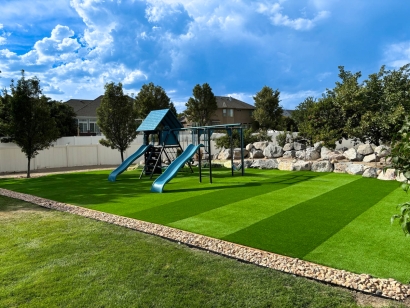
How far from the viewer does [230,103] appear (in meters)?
43.1

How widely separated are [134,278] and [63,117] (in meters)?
30.2

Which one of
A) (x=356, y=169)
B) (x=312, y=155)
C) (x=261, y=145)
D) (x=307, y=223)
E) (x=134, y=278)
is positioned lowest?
(x=134, y=278)

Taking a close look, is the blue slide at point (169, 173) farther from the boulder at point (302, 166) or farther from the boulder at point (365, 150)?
the boulder at point (365, 150)

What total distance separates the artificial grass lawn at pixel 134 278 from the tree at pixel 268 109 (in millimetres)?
29991

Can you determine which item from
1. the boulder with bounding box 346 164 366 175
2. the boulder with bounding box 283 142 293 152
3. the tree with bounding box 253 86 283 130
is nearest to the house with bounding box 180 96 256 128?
the tree with bounding box 253 86 283 130

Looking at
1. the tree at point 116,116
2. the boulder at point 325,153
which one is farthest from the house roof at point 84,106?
the boulder at point 325,153

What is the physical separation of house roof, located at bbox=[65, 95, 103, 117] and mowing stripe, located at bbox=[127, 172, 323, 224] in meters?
29.2

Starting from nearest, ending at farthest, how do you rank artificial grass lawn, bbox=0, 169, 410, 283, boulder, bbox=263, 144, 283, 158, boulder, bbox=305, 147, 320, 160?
1. artificial grass lawn, bbox=0, 169, 410, 283
2. boulder, bbox=305, 147, 320, 160
3. boulder, bbox=263, 144, 283, 158

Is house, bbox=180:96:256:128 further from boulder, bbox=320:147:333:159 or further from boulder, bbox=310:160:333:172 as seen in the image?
boulder, bbox=310:160:333:172

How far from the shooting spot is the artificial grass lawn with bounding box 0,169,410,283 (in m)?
4.27

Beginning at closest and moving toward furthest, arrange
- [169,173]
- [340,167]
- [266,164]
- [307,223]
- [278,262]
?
[278,262], [307,223], [169,173], [340,167], [266,164]

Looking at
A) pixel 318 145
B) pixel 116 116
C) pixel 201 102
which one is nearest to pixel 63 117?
pixel 201 102

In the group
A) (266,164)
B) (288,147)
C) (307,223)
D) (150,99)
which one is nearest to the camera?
(307,223)

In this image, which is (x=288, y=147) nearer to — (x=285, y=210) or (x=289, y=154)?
(x=289, y=154)
